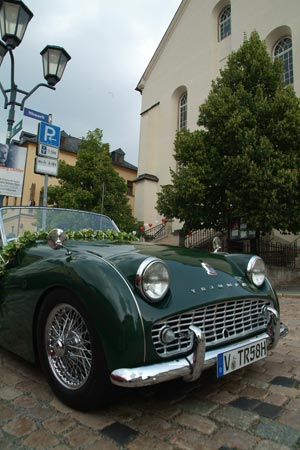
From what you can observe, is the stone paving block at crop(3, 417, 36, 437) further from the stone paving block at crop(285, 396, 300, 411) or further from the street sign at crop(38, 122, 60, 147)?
the street sign at crop(38, 122, 60, 147)

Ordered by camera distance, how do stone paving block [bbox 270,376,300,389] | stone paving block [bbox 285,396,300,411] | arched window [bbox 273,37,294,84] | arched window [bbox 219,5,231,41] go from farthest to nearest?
arched window [bbox 219,5,231,41] → arched window [bbox 273,37,294,84] → stone paving block [bbox 270,376,300,389] → stone paving block [bbox 285,396,300,411]

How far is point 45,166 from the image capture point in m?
5.66

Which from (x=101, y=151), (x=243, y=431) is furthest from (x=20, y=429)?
(x=101, y=151)

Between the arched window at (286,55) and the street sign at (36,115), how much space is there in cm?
1329

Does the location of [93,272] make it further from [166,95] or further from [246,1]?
[166,95]

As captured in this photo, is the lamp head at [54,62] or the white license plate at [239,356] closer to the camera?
the white license plate at [239,356]

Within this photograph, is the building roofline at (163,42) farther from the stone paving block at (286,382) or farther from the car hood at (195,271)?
the stone paving block at (286,382)

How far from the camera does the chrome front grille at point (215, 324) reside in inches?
70.7

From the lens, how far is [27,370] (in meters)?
2.62

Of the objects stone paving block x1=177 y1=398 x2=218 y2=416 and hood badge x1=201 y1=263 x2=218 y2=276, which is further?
hood badge x1=201 y1=263 x2=218 y2=276

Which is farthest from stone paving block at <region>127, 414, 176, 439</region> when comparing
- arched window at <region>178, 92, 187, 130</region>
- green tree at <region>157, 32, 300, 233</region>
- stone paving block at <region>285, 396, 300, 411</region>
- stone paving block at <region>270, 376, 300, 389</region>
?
arched window at <region>178, 92, 187, 130</region>

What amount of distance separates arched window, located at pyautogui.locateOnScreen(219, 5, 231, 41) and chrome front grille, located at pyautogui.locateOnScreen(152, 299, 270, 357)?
21.2 meters

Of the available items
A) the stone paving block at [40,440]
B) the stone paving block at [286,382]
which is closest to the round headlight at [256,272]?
the stone paving block at [286,382]

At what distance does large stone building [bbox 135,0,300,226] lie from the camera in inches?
671
